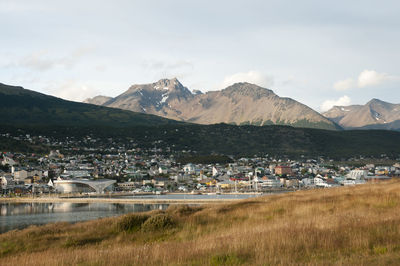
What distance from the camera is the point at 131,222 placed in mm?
25688

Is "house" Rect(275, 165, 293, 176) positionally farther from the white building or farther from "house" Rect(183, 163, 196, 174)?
"house" Rect(183, 163, 196, 174)

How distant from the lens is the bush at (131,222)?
2538cm

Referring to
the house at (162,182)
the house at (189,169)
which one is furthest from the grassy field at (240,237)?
the house at (189,169)

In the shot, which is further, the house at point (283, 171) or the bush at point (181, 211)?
the house at point (283, 171)

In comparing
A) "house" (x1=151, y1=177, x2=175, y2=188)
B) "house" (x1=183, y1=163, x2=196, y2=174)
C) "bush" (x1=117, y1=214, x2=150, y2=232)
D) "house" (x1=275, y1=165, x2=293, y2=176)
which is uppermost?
"bush" (x1=117, y1=214, x2=150, y2=232)

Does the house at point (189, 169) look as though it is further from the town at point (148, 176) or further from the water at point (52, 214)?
the water at point (52, 214)

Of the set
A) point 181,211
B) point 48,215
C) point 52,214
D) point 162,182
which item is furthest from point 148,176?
point 181,211

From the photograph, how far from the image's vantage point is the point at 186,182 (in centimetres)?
16725

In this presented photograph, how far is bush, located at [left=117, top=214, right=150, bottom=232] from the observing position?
25375 mm

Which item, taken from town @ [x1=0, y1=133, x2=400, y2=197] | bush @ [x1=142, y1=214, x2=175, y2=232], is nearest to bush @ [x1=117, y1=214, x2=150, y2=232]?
bush @ [x1=142, y1=214, x2=175, y2=232]

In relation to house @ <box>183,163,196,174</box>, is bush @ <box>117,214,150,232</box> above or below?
above

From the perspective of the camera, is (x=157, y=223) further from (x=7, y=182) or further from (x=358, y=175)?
(x=358, y=175)

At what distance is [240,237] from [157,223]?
10.4 metres

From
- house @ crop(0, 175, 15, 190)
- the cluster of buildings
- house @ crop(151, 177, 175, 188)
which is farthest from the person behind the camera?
house @ crop(151, 177, 175, 188)
